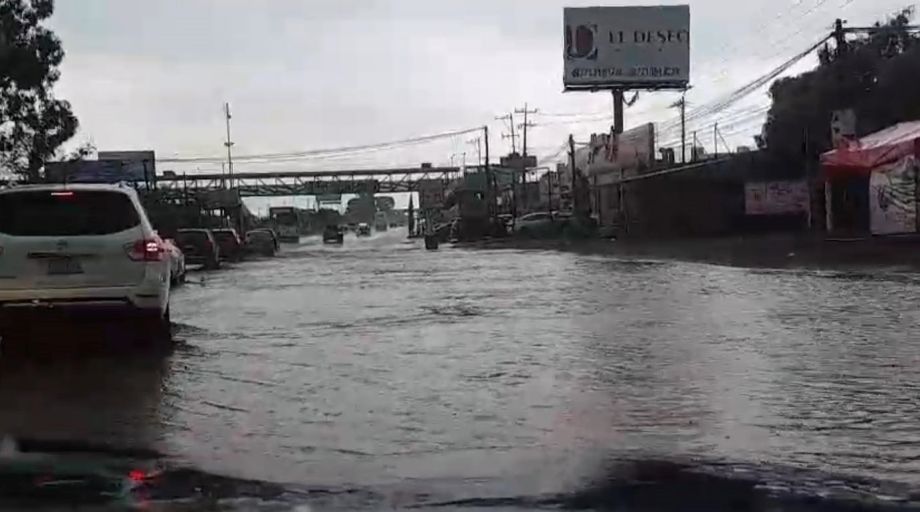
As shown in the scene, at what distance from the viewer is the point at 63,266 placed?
1270 cm

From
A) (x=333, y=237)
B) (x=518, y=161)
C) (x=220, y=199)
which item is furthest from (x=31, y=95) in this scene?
(x=518, y=161)

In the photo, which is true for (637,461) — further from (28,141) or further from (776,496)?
(28,141)

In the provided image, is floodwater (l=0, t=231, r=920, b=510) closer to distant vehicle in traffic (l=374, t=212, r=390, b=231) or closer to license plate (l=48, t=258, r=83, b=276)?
license plate (l=48, t=258, r=83, b=276)

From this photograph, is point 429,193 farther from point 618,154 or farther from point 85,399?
point 85,399

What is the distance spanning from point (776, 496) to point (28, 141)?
31699mm

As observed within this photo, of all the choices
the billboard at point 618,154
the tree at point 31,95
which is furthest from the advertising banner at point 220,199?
the tree at point 31,95

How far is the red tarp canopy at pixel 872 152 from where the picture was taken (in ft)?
98.5

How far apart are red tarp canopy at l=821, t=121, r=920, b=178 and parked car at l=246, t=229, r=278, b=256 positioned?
31.3 meters

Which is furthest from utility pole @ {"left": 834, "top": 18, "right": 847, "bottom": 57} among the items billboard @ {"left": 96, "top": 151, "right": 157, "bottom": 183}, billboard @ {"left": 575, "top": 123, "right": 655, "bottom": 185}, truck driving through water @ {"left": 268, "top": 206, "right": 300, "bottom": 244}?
truck driving through water @ {"left": 268, "top": 206, "right": 300, "bottom": 244}

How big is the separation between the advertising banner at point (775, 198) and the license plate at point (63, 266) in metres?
43.8

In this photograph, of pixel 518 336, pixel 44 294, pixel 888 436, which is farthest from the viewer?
pixel 518 336

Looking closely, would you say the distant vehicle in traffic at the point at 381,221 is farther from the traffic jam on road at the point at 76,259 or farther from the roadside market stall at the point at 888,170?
the traffic jam on road at the point at 76,259

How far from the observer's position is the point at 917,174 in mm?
30875

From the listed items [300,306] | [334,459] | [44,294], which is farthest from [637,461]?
[300,306]
